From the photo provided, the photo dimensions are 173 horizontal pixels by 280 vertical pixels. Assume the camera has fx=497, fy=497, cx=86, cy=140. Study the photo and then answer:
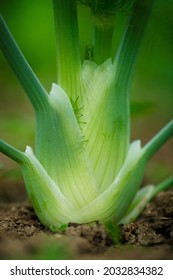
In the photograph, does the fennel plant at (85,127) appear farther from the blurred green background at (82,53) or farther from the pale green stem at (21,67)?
the blurred green background at (82,53)

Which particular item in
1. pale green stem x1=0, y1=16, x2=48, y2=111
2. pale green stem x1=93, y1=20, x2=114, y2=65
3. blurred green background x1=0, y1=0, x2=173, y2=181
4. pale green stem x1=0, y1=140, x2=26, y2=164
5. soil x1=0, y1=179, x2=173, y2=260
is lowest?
soil x1=0, y1=179, x2=173, y2=260

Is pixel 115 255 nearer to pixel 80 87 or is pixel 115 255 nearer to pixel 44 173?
pixel 44 173

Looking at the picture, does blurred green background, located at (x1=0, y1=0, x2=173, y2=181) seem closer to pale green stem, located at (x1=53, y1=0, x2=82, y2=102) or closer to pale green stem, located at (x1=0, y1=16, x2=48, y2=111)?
pale green stem, located at (x1=53, y1=0, x2=82, y2=102)

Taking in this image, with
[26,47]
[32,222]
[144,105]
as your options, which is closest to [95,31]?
[144,105]

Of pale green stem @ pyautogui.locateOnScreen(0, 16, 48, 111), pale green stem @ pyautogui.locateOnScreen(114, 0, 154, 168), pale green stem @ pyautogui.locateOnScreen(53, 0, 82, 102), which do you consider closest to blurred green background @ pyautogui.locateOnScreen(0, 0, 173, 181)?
pale green stem @ pyautogui.locateOnScreen(114, 0, 154, 168)

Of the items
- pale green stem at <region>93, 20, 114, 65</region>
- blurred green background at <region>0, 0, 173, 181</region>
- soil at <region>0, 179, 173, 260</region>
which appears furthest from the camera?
blurred green background at <region>0, 0, 173, 181</region>

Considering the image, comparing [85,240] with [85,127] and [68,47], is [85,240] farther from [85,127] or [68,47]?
[68,47]
